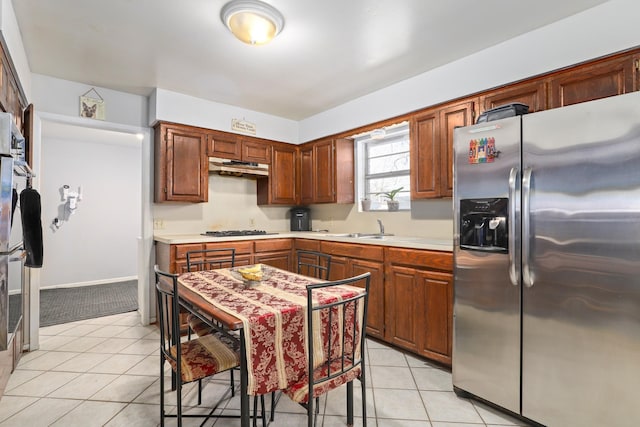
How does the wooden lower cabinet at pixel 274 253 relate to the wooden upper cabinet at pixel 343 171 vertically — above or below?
below

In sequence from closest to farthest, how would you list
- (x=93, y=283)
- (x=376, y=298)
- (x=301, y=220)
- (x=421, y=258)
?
(x=421, y=258), (x=376, y=298), (x=301, y=220), (x=93, y=283)

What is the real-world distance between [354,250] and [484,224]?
1.35 m

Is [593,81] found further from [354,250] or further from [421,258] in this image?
[354,250]

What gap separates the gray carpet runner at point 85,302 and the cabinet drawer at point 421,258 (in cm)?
330

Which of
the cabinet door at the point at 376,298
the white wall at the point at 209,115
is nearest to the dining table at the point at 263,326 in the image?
the cabinet door at the point at 376,298

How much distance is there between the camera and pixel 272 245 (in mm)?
3678

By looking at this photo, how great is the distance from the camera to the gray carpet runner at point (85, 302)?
374 centimetres

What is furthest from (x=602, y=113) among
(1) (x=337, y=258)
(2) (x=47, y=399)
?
(2) (x=47, y=399)

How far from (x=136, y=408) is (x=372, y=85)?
3.25 meters

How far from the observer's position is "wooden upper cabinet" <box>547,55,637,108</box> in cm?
192

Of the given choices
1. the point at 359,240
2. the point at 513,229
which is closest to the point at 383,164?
the point at 359,240

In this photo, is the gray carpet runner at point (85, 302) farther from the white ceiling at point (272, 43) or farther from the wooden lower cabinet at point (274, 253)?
the white ceiling at point (272, 43)

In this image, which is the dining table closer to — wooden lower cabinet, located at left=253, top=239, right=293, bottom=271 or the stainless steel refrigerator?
the stainless steel refrigerator

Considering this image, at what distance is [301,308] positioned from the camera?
1.46m
